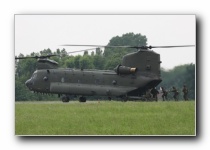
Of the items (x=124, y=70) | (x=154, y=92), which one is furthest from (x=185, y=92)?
(x=124, y=70)

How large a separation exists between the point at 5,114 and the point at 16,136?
49 centimetres

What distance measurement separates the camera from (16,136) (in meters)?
12.8

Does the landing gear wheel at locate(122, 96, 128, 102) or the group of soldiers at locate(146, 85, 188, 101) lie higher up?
the group of soldiers at locate(146, 85, 188, 101)

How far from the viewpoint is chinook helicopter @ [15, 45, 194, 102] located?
14.0 metres

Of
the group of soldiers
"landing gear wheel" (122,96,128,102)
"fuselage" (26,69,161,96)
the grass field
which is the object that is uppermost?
"fuselage" (26,69,161,96)

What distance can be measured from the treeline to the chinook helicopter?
0.14 m

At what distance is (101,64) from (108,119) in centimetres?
140

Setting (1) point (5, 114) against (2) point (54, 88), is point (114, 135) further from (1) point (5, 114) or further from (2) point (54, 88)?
(2) point (54, 88)

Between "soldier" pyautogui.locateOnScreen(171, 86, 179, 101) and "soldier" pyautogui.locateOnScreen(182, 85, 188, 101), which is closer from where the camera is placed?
"soldier" pyautogui.locateOnScreen(182, 85, 188, 101)

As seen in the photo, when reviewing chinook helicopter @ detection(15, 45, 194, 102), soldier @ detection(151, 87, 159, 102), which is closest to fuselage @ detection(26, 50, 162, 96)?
chinook helicopter @ detection(15, 45, 194, 102)

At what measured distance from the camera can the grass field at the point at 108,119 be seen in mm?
12773

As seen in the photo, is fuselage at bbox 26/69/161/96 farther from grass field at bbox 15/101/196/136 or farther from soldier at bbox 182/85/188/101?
soldier at bbox 182/85/188/101

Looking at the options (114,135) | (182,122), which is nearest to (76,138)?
(114,135)

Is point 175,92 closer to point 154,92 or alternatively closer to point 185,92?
point 185,92
